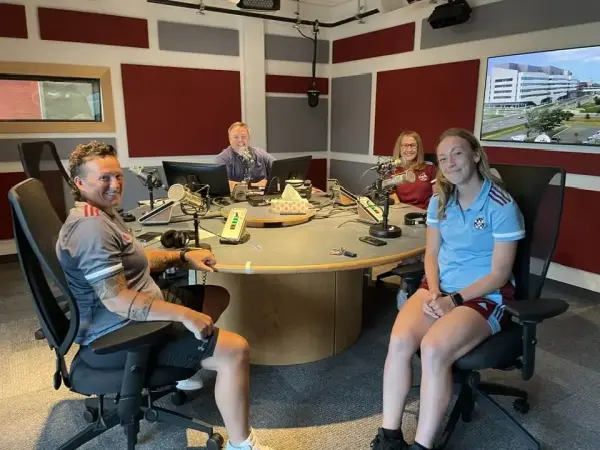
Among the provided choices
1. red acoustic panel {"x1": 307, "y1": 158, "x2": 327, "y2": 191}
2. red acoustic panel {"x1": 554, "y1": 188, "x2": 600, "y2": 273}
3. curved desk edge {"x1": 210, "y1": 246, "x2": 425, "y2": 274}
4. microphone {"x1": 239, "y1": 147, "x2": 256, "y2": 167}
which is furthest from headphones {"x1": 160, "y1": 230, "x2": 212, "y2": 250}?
red acoustic panel {"x1": 307, "y1": 158, "x2": 327, "y2": 191}

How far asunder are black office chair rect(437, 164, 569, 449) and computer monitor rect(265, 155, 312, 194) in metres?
1.45

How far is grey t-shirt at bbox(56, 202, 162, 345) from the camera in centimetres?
142

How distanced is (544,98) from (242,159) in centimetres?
243

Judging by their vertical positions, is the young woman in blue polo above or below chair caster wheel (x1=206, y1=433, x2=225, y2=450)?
above

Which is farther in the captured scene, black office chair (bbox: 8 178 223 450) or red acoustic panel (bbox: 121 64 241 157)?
red acoustic panel (bbox: 121 64 241 157)

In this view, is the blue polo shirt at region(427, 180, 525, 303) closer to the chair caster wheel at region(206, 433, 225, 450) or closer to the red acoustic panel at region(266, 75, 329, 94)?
the chair caster wheel at region(206, 433, 225, 450)

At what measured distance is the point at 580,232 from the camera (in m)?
3.54

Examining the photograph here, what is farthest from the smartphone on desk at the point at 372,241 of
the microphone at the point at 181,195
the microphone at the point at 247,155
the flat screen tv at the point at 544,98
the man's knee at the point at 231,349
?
the flat screen tv at the point at 544,98

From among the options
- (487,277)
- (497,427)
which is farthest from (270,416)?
(487,277)

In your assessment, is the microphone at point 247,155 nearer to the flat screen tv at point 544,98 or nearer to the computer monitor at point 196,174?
the computer monitor at point 196,174

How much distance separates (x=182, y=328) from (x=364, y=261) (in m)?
0.76

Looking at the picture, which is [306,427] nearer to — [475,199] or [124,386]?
[124,386]

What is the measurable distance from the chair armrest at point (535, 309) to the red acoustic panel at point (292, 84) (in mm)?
4347

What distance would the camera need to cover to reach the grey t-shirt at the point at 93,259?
142 cm
